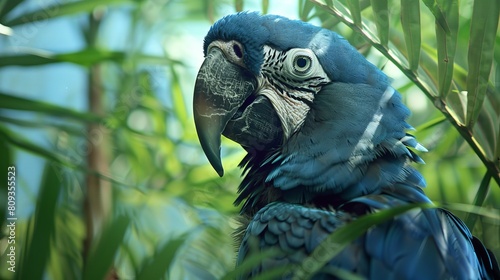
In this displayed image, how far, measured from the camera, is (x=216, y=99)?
99 centimetres

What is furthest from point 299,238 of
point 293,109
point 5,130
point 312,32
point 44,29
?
point 44,29

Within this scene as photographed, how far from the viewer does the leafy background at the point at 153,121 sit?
901 millimetres

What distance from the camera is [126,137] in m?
1.28

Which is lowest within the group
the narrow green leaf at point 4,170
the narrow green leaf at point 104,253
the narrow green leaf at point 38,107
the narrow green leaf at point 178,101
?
the narrow green leaf at point 104,253

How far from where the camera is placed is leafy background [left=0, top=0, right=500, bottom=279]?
2.96ft

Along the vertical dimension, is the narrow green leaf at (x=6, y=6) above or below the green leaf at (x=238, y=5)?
below

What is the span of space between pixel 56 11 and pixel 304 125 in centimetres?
55

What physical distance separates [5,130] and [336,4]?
638 millimetres

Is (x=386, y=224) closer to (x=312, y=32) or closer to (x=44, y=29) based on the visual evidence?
(x=312, y=32)

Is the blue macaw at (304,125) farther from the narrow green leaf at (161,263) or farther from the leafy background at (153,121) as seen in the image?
the narrow green leaf at (161,263)

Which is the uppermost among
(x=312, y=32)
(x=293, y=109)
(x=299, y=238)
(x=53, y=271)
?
(x=312, y=32)

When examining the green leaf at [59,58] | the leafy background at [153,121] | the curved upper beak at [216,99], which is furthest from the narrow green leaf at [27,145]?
the curved upper beak at [216,99]

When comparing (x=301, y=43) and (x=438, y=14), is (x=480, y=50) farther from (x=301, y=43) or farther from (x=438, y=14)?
(x=301, y=43)

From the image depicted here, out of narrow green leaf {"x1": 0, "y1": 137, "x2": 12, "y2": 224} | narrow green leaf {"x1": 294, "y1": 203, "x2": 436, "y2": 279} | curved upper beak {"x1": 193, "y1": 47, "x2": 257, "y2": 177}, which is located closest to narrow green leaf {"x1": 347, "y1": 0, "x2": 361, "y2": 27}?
curved upper beak {"x1": 193, "y1": 47, "x2": 257, "y2": 177}
